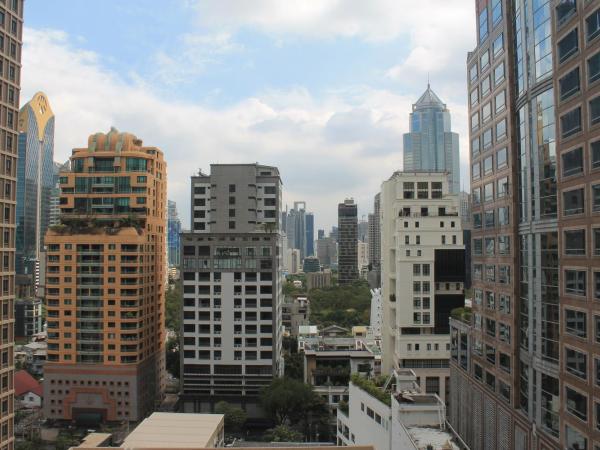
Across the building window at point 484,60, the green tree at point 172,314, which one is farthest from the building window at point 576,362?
the green tree at point 172,314

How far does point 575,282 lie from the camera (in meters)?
17.5

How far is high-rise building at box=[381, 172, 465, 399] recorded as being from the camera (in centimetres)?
4275

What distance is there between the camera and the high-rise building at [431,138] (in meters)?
177

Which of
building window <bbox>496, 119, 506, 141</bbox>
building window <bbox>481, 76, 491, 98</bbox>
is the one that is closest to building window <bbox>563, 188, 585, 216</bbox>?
building window <bbox>496, 119, 506, 141</bbox>

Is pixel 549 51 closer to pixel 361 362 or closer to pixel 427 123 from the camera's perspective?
pixel 361 362

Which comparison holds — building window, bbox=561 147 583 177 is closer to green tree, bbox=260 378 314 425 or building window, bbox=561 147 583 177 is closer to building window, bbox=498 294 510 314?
building window, bbox=498 294 510 314

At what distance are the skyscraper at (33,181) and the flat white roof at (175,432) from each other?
368ft

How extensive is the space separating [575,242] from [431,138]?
6590 inches

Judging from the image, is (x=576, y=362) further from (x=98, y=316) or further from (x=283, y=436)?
(x=98, y=316)

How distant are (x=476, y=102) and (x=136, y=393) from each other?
40181 millimetres

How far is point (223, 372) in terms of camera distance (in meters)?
49.2

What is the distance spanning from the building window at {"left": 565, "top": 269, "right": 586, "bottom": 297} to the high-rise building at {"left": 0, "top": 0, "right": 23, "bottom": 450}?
26.3 m

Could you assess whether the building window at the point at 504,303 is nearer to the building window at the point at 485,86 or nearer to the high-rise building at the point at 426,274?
the building window at the point at 485,86

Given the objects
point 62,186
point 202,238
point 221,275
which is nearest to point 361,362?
point 221,275
